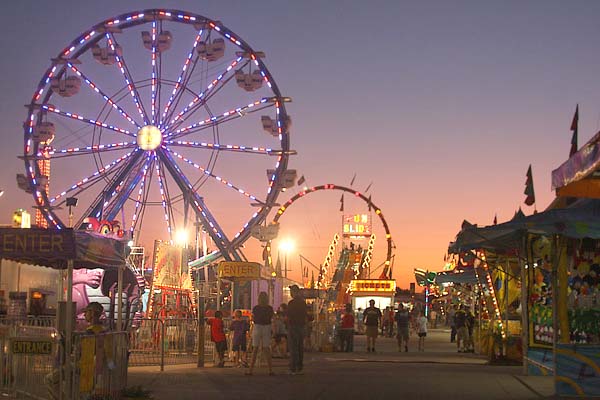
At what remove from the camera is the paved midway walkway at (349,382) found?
1323 cm

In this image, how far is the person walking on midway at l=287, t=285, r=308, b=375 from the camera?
55.5 feet

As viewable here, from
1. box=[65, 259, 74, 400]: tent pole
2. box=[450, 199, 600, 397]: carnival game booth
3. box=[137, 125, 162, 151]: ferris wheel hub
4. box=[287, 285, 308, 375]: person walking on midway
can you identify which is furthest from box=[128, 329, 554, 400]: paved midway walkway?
box=[137, 125, 162, 151]: ferris wheel hub

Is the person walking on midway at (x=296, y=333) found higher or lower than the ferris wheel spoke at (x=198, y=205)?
lower

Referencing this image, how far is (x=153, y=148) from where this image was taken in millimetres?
38562

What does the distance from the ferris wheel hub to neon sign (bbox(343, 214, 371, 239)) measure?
186ft

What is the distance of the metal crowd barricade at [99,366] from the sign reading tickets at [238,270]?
1392 centimetres

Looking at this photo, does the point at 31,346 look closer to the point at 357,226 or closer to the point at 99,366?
the point at 99,366

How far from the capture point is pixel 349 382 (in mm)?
15008

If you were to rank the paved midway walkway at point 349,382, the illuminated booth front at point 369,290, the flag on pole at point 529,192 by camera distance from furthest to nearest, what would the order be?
the illuminated booth front at point 369,290
the flag on pole at point 529,192
the paved midway walkway at point 349,382

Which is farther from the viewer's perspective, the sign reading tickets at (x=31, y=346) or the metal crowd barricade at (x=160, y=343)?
the metal crowd barricade at (x=160, y=343)

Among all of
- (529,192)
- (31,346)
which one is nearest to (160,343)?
(31,346)

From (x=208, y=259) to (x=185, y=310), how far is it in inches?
457

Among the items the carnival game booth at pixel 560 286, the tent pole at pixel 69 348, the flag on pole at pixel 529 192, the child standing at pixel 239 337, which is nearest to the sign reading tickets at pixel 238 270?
the child standing at pixel 239 337

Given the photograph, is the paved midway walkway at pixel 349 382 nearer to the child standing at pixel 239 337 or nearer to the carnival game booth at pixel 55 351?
the child standing at pixel 239 337
